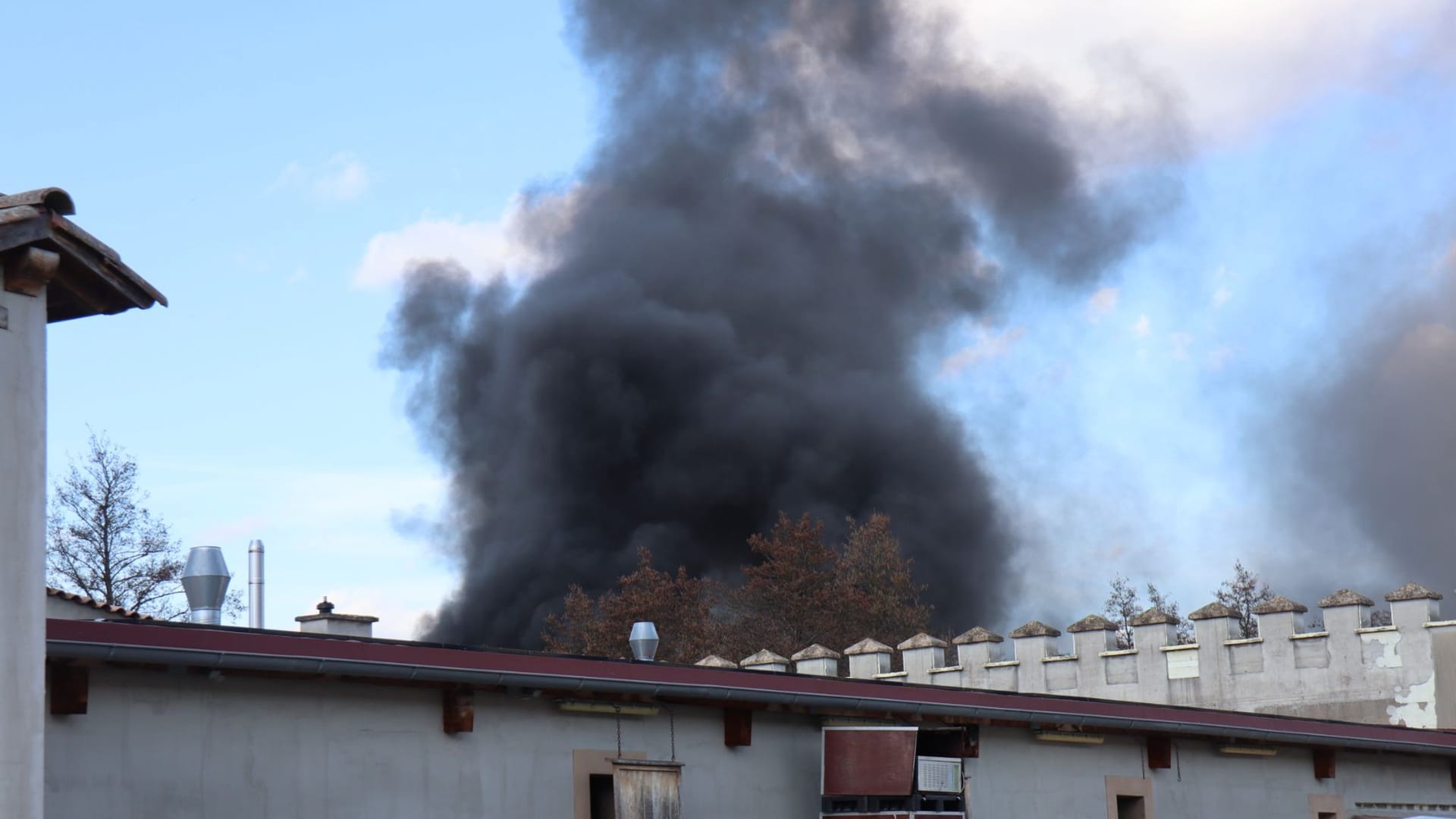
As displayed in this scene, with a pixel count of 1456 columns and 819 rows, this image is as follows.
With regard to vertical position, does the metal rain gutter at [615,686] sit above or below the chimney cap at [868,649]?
below

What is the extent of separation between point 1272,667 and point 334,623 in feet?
56.4

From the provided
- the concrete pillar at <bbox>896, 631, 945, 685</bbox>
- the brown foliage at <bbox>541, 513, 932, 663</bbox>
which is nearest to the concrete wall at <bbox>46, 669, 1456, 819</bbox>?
the concrete pillar at <bbox>896, 631, 945, 685</bbox>

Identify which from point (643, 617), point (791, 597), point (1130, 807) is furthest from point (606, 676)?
point (791, 597)

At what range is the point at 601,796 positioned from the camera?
1308 cm

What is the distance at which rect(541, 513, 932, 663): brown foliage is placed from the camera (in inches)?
2576

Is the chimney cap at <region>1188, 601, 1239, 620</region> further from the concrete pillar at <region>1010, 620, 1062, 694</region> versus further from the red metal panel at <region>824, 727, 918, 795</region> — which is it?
the red metal panel at <region>824, 727, 918, 795</region>

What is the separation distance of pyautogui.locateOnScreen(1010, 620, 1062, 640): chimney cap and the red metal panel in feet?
50.2

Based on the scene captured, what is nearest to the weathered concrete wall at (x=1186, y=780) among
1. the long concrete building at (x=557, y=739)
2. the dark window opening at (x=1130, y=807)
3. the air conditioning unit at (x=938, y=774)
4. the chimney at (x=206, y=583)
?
the long concrete building at (x=557, y=739)

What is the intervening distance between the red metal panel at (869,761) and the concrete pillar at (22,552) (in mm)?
7061

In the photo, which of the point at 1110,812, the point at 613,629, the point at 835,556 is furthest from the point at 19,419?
the point at 835,556

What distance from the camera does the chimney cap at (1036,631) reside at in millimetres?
29297

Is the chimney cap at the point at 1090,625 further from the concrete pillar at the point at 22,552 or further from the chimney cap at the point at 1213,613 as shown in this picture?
the concrete pillar at the point at 22,552

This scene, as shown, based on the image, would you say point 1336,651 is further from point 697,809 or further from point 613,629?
point 613,629

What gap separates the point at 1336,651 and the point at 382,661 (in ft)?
64.6
